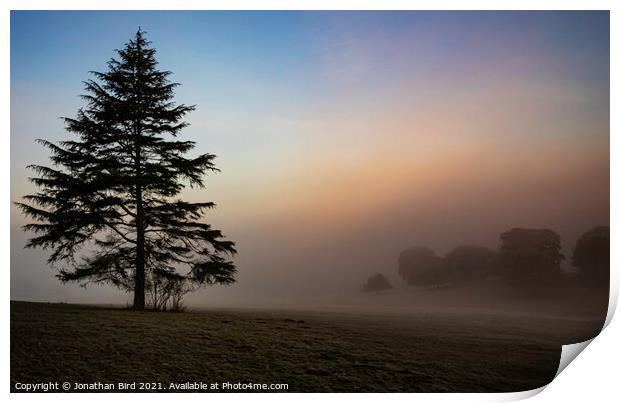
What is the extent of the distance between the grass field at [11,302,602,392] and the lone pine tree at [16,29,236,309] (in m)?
0.62

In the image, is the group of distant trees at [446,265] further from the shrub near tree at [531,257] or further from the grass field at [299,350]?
the grass field at [299,350]

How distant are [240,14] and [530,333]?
537cm

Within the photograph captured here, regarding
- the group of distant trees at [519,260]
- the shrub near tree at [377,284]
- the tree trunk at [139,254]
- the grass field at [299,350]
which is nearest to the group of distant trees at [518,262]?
the group of distant trees at [519,260]

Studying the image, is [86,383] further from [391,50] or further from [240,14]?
[391,50]

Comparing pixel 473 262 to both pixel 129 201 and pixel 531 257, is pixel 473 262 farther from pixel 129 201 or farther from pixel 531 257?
pixel 129 201

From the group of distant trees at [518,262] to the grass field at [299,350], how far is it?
0.51 metres

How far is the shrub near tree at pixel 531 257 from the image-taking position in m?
7.25

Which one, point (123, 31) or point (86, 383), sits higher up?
point (123, 31)

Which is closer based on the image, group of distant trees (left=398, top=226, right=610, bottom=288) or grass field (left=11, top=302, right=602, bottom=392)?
grass field (left=11, top=302, right=602, bottom=392)

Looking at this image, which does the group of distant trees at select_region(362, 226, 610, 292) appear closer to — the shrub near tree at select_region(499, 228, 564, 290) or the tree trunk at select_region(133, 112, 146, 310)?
the shrub near tree at select_region(499, 228, 564, 290)

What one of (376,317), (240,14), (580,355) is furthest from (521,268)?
(240,14)

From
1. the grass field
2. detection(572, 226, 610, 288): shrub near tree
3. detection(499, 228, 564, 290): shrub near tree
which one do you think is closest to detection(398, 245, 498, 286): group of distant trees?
detection(499, 228, 564, 290): shrub near tree

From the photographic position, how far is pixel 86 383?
6.77 m

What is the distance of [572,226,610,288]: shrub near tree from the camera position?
23.7ft
